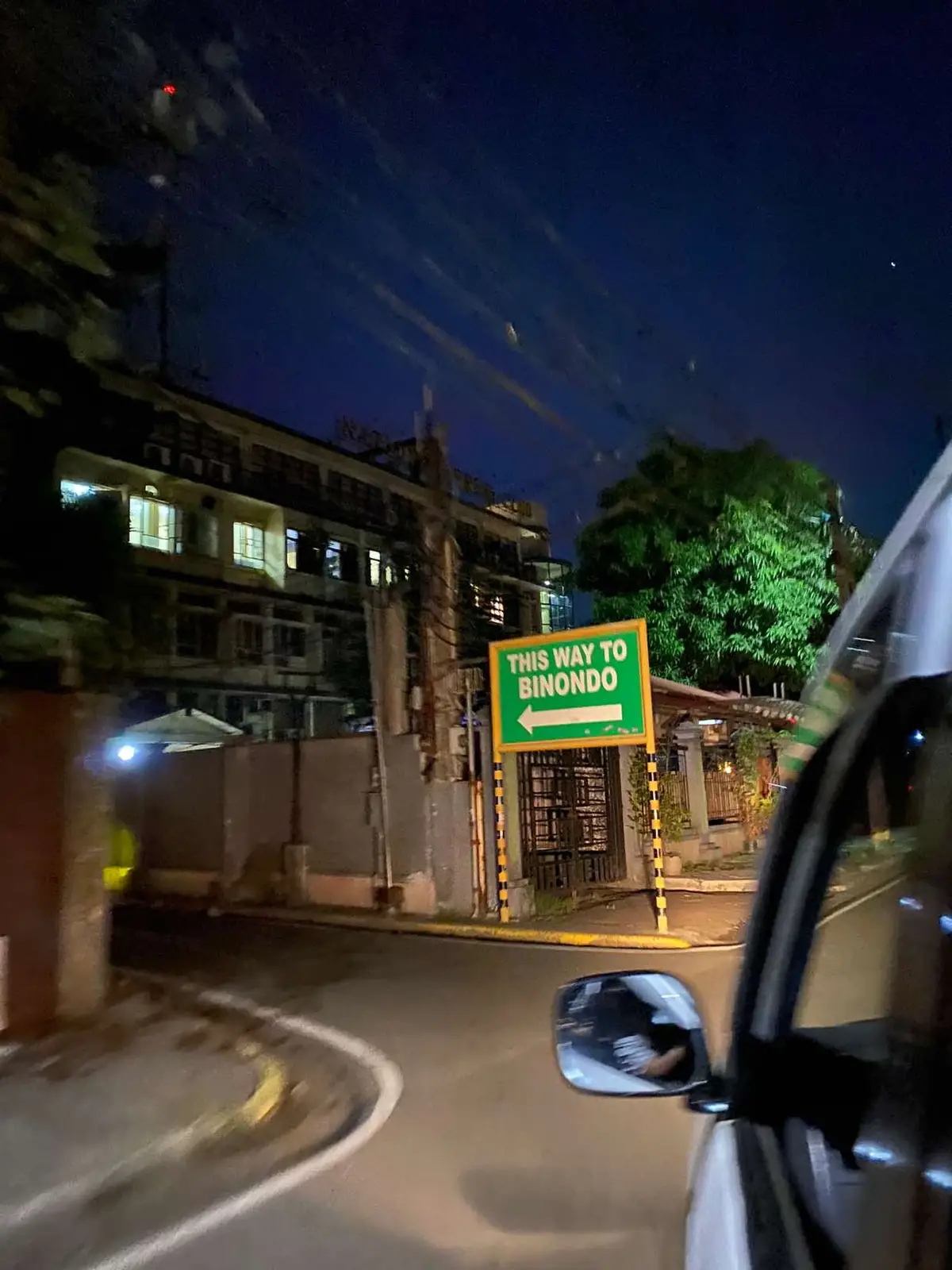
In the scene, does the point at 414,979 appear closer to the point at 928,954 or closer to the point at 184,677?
the point at 928,954

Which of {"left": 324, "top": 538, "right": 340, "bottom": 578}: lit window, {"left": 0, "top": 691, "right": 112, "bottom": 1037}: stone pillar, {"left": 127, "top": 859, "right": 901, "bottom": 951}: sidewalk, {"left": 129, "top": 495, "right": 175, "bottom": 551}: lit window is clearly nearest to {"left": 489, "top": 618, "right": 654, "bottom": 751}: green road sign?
{"left": 127, "top": 859, "right": 901, "bottom": 951}: sidewalk

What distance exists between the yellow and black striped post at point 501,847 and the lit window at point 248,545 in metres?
19.0

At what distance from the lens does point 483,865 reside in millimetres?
13672

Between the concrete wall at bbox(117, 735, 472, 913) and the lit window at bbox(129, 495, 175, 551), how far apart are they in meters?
10.7

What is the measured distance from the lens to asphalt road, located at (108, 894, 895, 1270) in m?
4.12

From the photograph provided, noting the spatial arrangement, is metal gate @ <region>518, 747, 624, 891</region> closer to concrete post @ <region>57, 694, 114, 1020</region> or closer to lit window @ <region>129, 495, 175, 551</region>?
concrete post @ <region>57, 694, 114, 1020</region>

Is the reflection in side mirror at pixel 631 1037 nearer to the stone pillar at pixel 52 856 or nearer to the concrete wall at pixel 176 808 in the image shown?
the stone pillar at pixel 52 856

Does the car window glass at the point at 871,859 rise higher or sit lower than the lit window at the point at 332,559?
lower

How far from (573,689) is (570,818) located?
11.6 feet

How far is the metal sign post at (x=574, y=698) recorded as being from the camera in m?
12.2

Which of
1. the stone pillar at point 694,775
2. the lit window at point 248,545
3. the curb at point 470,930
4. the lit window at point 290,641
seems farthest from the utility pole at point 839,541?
the lit window at point 290,641

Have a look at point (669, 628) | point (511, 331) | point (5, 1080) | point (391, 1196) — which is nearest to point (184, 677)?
point (669, 628)

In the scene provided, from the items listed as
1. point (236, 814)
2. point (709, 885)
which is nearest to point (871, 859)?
point (709, 885)

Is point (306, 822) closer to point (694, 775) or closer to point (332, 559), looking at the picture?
point (694, 775)
